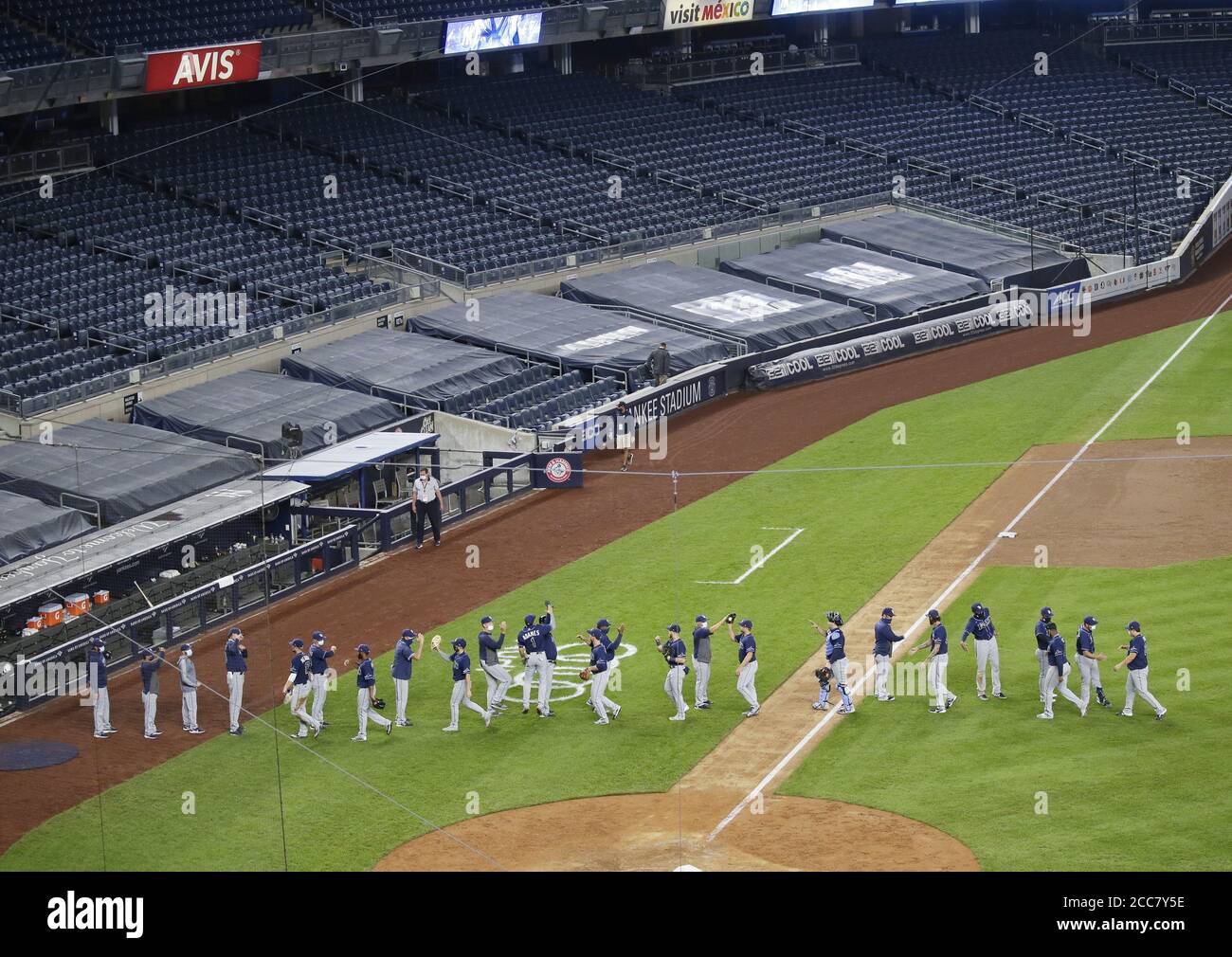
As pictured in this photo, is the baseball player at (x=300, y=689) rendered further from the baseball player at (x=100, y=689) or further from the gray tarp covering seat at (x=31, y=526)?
the gray tarp covering seat at (x=31, y=526)

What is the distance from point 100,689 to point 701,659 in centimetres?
777

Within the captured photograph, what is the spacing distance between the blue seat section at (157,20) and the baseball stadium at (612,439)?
14cm

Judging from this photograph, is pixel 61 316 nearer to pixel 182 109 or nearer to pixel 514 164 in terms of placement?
pixel 182 109

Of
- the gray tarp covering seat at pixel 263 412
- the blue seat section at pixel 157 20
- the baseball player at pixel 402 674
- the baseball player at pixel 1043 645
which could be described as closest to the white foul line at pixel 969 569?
the baseball player at pixel 1043 645

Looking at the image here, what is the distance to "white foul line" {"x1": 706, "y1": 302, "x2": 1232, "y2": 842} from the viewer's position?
2105 centimetres

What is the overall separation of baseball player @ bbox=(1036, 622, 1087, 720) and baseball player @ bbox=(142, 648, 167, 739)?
1113cm

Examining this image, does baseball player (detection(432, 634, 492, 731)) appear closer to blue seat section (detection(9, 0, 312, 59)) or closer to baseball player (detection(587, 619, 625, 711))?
baseball player (detection(587, 619, 625, 711))

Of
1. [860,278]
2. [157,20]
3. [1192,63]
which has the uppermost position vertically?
[157,20]

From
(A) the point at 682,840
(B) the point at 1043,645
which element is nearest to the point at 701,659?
(A) the point at 682,840

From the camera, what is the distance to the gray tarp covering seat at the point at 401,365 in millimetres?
35844

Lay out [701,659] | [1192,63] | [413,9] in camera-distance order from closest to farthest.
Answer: [701,659], [413,9], [1192,63]

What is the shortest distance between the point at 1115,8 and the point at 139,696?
5217cm

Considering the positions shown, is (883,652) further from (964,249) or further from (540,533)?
(964,249)

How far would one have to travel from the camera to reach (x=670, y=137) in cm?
5309
